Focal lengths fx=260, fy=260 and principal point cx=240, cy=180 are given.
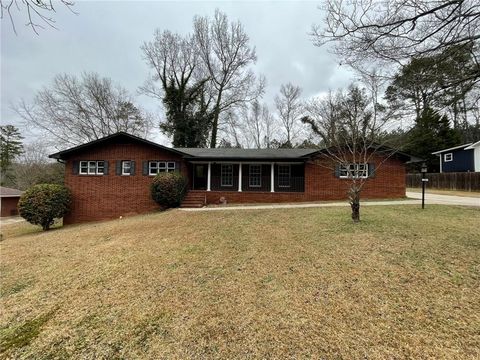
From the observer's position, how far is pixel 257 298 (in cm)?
392

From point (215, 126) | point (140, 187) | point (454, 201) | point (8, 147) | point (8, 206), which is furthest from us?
point (8, 147)

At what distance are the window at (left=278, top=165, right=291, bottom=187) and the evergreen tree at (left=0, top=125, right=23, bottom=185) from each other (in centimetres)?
4059

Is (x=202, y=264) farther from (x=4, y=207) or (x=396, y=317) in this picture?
(x=4, y=207)

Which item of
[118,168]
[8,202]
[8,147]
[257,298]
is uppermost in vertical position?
[8,147]

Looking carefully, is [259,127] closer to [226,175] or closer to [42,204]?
[226,175]

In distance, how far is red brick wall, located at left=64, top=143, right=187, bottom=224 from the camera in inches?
640

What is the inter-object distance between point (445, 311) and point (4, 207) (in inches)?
1375

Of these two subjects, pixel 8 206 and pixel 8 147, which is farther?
pixel 8 147

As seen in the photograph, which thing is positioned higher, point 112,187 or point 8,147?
point 8,147

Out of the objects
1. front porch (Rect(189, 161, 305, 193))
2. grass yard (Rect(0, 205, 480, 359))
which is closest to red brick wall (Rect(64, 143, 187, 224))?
front porch (Rect(189, 161, 305, 193))

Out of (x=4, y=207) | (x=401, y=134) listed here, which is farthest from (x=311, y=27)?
(x=4, y=207)

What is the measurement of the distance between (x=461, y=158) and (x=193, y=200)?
90.0 feet

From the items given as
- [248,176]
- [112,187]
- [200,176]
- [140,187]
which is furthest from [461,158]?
[112,187]

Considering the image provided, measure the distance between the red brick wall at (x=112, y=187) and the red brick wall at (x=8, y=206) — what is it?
16.2m
